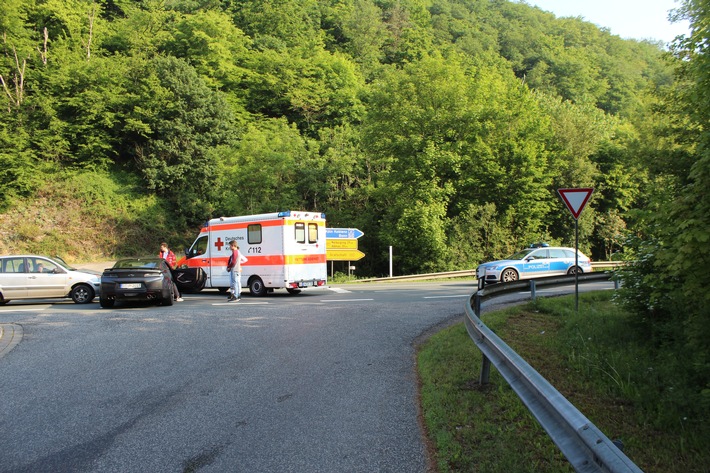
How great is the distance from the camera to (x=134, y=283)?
14.8 metres

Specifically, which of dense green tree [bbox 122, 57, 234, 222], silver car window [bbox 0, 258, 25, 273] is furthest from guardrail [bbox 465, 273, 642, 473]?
dense green tree [bbox 122, 57, 234, 222]

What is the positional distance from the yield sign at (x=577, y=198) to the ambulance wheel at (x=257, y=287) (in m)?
10.8

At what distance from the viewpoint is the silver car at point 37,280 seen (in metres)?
16.5

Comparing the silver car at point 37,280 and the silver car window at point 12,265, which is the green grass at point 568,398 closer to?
the silver car at point 37,280

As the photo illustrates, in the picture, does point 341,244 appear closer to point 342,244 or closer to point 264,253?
point 342,244

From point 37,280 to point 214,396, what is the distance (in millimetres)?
13407

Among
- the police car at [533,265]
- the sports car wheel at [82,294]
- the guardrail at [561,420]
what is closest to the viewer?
the guardrail at [561,420]

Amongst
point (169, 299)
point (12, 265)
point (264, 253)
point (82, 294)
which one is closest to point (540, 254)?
point (264, 253)

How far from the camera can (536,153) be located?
119ft

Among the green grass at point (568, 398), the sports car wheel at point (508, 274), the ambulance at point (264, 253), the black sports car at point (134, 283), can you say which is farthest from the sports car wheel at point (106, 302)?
the sports car wheel at point (508, 274)

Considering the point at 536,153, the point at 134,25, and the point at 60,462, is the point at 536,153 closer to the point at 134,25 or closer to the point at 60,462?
the point at 60,462

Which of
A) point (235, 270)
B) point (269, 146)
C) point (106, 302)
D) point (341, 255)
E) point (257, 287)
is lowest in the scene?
point (106, 302)

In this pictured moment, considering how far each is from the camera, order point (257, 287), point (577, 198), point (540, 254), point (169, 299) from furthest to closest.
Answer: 1. point (540, 254)
2. point (257, 287)
3. point (169, 299)
4. point (577, 198)

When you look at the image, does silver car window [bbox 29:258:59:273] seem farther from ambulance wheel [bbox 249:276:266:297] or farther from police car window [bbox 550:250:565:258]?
police car window [bbox 550:250:565:258]
